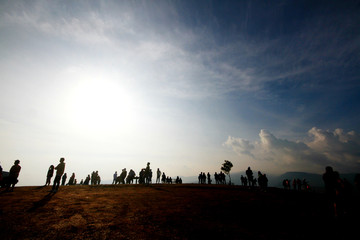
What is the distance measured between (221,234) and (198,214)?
7.61 ft

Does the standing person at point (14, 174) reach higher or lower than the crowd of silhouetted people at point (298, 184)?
higher

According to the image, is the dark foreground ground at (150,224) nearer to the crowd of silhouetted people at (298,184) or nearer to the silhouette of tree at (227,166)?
the crowd of silhouetted people at (298,184)

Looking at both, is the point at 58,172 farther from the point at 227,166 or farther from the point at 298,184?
the point at 227,166

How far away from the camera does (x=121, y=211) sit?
24.6ft

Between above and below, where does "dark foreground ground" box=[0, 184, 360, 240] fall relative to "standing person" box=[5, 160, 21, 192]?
below

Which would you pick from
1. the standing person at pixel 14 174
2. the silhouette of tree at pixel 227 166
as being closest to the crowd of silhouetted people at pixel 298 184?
the silhouette of tree at pixel 227 166

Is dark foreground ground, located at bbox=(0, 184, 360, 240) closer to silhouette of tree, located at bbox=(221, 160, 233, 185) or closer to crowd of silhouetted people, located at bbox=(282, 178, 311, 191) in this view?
crowd of silhouetted people, located at bbox=(282, 178, 311, 191)

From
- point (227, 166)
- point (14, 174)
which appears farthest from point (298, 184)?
point (14, 174)

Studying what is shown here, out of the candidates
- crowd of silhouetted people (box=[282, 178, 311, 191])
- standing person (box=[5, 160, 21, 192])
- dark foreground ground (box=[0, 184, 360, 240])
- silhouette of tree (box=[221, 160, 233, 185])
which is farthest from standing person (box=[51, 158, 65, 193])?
silhouette of tree (box=[221, 160, 233, 185])

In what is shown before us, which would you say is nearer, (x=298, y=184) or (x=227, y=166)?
(x=298, y=184)

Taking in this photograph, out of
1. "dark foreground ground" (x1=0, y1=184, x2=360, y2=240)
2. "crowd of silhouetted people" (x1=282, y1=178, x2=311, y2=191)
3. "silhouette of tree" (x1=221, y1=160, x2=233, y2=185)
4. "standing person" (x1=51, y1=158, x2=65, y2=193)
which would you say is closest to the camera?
"dark foreground ground" (x1=0, y1=184, x2=360, y2=240)

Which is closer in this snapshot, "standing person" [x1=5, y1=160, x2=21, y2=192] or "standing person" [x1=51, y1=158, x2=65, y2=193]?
"standing person" [x1=5, y1=160, x2=21, y2=192]

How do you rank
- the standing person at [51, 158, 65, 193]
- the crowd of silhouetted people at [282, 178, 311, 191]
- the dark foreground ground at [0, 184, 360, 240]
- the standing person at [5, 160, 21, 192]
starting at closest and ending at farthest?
the dark foreground ground at [0, 184, 360, 240] → the standing person at [5, 160, 21, 192] → the standing person at [51, 158, 65, 193] → the crowd of silhouetted people at [282, 178, 311, 191]

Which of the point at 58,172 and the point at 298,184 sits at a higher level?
the point at 58,172
